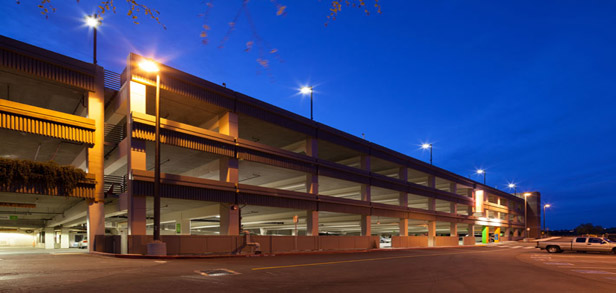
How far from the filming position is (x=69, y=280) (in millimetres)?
10992

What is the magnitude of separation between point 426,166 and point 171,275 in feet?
148

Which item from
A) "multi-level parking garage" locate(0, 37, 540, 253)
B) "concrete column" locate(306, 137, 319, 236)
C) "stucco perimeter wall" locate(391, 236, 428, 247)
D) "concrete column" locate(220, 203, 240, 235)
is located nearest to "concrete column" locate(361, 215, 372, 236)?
"multi-level parking garage" locate(0, 37, 540, 253)

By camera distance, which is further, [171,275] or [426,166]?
[426,166]

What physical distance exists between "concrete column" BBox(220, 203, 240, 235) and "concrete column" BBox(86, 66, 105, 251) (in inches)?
314

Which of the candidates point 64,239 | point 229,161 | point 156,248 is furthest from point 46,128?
point 64,239

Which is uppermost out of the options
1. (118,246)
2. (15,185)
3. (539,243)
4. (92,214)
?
(15,185)

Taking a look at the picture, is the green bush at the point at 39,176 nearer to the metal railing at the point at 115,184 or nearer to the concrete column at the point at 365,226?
the metal railing at the point at 115,184

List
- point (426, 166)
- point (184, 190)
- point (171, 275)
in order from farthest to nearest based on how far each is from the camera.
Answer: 1. point (426, 166)
2. point (184, 190)
3. point (171, 275)

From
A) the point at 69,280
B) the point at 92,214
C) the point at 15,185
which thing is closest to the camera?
the point at 69,280

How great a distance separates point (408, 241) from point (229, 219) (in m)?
24.0

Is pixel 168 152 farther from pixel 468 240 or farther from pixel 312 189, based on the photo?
pixel 468 240

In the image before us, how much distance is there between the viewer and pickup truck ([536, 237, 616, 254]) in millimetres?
30922

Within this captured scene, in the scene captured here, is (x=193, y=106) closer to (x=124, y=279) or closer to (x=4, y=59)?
(x=4, y=59)

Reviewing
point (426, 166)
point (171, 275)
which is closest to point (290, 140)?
point (426, 166)
